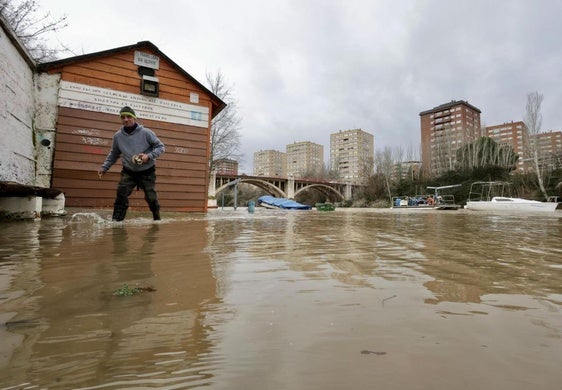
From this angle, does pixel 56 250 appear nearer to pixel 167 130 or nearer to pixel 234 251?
pixel 234 251

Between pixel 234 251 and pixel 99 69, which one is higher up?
pixel 99 69

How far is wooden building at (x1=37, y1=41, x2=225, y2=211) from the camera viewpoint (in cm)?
862

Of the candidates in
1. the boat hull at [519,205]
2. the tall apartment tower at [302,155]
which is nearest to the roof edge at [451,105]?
the tall apartment tower at [302,155]

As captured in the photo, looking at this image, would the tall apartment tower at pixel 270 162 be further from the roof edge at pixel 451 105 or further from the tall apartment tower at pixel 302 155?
the roof edge at pixel 451 105

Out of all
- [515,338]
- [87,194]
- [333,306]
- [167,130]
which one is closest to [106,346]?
[333,306]

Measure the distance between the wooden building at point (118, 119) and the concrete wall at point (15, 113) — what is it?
2.45 feet

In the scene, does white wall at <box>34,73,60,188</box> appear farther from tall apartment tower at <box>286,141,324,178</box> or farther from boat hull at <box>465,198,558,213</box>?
tall apartment tower at <box>286,141,324,178</box>

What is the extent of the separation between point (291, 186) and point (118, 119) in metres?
41.5

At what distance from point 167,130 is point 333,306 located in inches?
397

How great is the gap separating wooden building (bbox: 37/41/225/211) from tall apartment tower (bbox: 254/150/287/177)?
122437mm

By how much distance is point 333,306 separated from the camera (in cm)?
119

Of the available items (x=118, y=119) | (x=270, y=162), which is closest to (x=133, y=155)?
(x=118, y=119)

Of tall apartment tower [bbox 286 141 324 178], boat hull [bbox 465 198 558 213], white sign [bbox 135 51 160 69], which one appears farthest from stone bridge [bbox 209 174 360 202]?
tall apartment tower [bbox 286 141 324 178]

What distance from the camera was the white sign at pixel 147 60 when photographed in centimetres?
973
